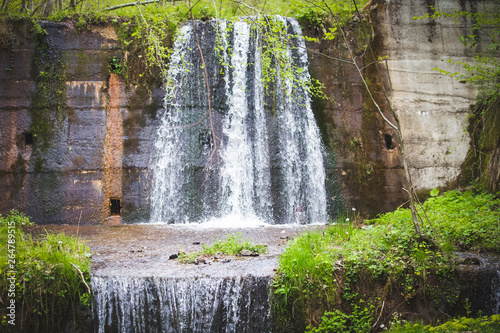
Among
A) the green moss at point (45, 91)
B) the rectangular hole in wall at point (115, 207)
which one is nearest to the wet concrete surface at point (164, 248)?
the rectangular hole in wall at point (115, 207)

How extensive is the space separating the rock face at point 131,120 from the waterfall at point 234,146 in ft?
1.20

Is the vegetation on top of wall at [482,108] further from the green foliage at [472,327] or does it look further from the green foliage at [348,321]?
the green foliage at [472,327]

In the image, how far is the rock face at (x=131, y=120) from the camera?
8672mm

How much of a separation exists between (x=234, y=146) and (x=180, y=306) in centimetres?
520

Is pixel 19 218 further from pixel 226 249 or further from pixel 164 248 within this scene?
pixel 226 249

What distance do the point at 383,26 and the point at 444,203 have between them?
487 cm

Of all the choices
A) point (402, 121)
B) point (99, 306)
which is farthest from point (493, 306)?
point (402, 121)

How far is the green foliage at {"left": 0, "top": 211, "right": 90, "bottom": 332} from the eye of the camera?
4.14 m

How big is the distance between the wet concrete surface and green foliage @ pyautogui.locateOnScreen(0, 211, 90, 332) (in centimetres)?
33

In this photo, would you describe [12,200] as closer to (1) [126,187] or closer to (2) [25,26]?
(1) [126,187]

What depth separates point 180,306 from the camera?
4.30 metres

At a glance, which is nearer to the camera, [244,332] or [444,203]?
[244,332]

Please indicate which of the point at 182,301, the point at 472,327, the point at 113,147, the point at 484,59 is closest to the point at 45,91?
the point at 113,147

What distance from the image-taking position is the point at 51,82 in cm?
901
